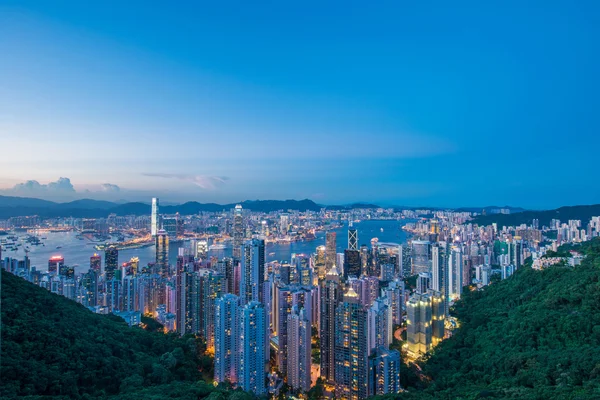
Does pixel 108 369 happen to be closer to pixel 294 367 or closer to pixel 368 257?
pixel 294 367

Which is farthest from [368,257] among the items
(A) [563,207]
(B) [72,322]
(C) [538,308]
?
(A) [563,207]

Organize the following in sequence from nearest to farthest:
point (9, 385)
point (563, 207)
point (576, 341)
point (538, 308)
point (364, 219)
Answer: point (9, 385), point (576, 341), point (538, 308), point (563, 207), point (364, 219)

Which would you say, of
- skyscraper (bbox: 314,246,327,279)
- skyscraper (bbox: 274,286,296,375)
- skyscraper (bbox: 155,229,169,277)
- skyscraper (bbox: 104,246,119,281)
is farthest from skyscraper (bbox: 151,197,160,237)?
skyscraper (bbox: 274,286,296,375)

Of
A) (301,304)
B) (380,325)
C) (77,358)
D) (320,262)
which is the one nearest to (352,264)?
(320,262)

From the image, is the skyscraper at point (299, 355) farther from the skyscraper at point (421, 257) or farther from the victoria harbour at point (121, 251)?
the skyscraper at point (421, 257)

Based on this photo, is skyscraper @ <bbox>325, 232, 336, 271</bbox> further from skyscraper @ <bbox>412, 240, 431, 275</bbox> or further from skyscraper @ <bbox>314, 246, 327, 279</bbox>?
skyscraper @ <bbox>412, 240, 431, 275</bbox>

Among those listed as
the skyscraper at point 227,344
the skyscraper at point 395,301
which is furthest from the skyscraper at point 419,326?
the skyscraper at point 227,344

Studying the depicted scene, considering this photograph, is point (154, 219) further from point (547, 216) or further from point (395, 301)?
point (547, 216)
